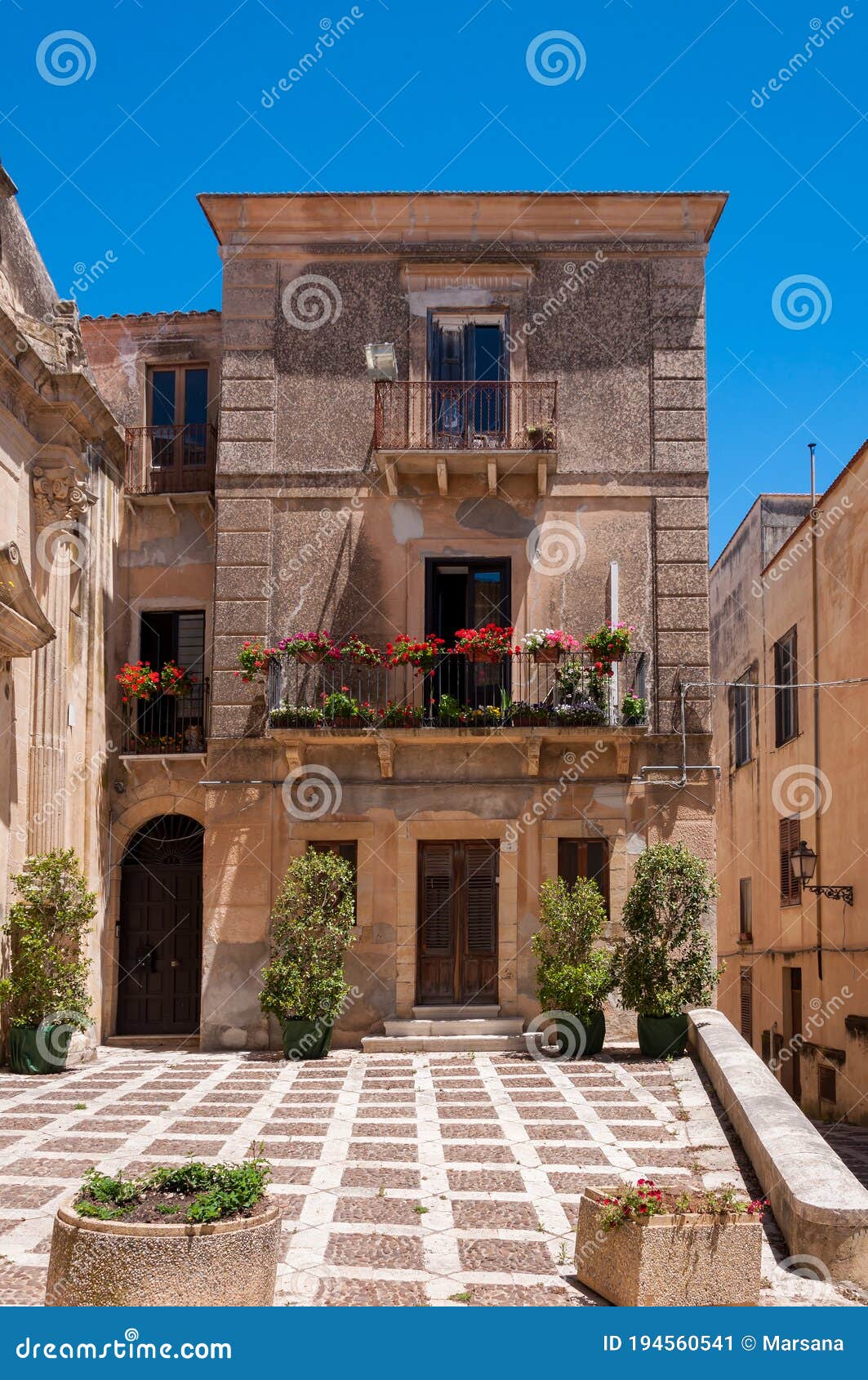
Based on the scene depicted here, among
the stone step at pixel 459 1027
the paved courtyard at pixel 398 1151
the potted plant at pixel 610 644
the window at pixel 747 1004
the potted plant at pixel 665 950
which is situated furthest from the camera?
the window at pixel 747 1004

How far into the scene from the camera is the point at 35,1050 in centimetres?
1360

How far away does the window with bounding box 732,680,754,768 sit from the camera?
24.5 metres

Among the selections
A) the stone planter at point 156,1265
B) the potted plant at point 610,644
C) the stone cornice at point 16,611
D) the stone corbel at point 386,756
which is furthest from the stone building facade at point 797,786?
the stone planter at point 156,1265

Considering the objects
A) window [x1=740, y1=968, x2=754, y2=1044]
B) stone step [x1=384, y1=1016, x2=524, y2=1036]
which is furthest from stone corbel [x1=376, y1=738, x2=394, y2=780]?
window [x1=740, y1=968, x2=754, y2=1044]

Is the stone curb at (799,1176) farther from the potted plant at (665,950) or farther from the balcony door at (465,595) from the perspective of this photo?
the balcony door at (465,595)

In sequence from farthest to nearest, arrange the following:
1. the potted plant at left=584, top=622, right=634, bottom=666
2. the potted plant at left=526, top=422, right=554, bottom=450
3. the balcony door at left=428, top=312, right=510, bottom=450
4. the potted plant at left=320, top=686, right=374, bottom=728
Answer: the balcony door at left=428, top=312, right=510, bottom=450, the potted plant at left=526, top=422, right=554, bottom=450, the potted plant at left=320, top=686, right=374, bottom=728, the potted plant at left=584, top=622, right=634, bottom=666

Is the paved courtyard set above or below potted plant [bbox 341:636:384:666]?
below

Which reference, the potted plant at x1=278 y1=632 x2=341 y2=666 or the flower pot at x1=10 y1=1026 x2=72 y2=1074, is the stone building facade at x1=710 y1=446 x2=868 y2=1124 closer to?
the potted plant at x1=278 y1=632 x2=341 y2=666

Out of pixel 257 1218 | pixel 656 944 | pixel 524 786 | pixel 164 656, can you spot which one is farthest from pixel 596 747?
pixel 257 1218

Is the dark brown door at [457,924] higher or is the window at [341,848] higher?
the window at [341,848]

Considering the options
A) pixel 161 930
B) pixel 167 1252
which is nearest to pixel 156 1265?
pixel 167 1252

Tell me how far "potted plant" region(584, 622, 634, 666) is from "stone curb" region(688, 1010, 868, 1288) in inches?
234

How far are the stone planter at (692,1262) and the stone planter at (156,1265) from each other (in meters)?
1.75

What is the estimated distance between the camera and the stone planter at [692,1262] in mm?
5988
